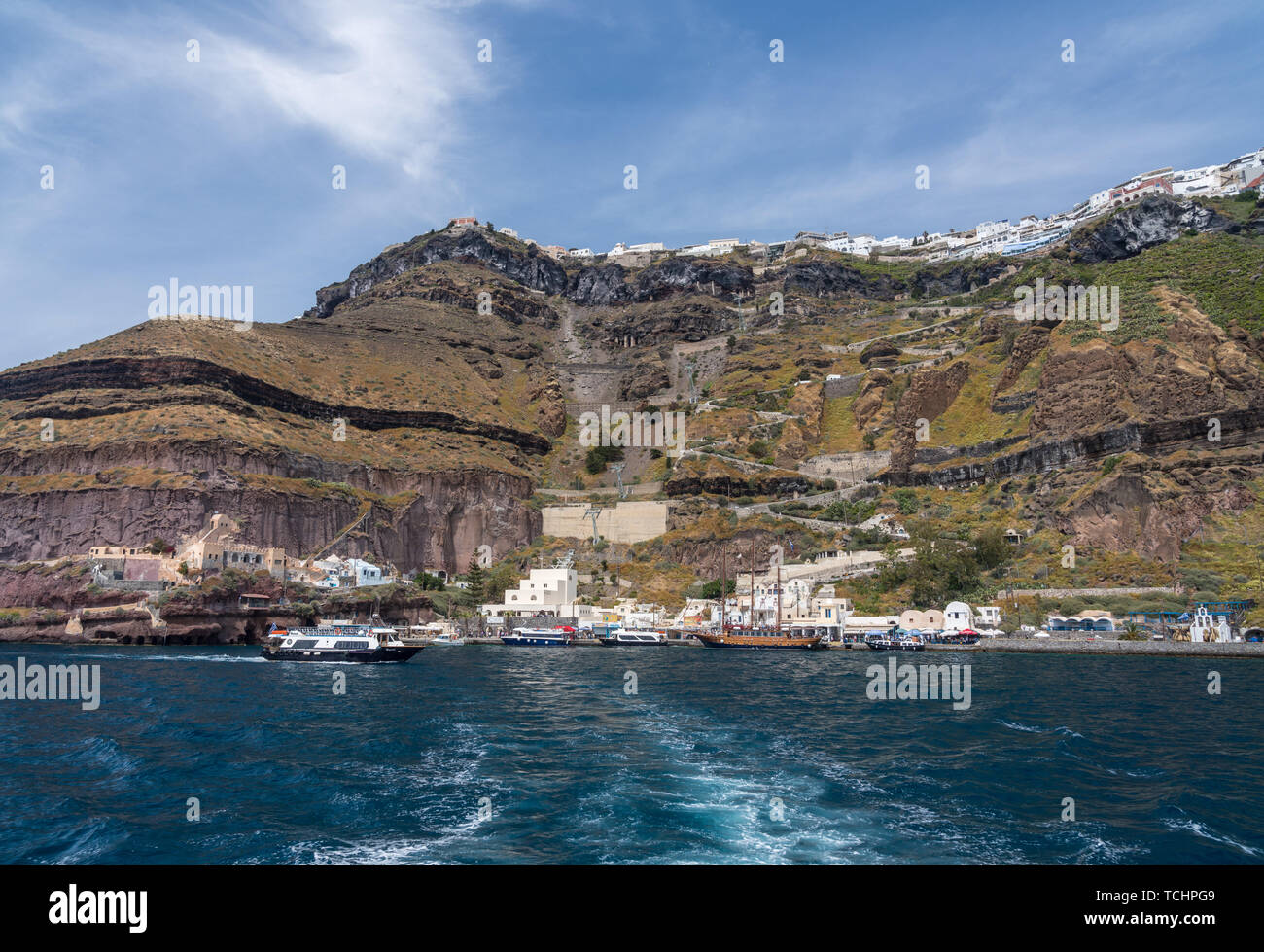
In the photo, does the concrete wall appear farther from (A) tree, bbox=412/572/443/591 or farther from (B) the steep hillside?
(A) tree, bbox=412/572/443/591

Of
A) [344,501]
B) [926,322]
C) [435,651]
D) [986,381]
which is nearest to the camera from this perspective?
[435,651]

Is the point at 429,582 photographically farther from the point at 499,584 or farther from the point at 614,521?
the point at 614,521

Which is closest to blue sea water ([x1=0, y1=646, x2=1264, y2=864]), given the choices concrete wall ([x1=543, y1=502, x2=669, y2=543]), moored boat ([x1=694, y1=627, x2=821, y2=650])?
moored boat ([x1=694, y1=627, x2=821, y2=650])

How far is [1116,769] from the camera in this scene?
2455cm

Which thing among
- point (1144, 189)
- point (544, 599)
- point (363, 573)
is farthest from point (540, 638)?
point (1144, 189)

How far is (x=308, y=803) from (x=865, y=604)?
8313 centimetres

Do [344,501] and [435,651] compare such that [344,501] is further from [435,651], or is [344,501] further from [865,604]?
[865,604]

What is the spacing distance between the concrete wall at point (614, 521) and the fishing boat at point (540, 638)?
3072 cm

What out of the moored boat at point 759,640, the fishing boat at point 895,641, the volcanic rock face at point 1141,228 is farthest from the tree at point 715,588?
the volcanic rock face at point 1141,228

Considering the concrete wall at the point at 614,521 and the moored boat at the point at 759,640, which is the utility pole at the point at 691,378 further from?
the moored boat at the point at 759,640

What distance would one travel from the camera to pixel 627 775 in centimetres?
2306

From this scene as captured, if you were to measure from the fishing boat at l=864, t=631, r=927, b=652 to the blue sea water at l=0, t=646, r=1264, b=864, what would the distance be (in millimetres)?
34741

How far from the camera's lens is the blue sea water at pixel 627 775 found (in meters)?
16.5
